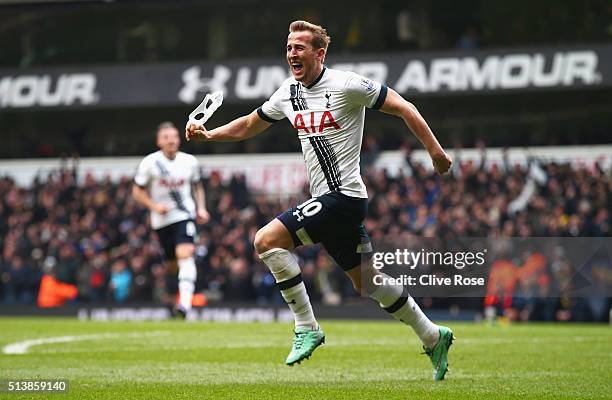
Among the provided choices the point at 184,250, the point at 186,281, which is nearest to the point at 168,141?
the point at 184,250

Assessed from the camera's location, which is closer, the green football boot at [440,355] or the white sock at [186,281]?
the green football boot at [440,355]

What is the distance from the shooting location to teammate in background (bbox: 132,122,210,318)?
14.6m

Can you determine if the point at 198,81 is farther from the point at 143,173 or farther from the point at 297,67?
the point at 297,67

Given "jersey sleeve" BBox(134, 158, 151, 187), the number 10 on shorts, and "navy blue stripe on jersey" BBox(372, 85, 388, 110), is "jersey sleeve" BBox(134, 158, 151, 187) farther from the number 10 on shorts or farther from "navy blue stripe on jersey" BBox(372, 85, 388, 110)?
"navy blue stripe on jersey" BBox(372, 85, 388, 110)

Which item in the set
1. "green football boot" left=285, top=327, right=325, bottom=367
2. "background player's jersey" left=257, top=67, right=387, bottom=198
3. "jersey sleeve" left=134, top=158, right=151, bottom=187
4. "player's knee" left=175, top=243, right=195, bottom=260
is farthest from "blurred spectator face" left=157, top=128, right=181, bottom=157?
"green football boot" left=285, top=327, right=325, bottom=367

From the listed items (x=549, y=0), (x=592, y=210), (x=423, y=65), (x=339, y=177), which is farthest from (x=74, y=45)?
(x=339, y=177)

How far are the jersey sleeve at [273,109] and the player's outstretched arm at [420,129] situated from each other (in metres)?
0.88

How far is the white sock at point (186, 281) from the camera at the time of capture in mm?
14205

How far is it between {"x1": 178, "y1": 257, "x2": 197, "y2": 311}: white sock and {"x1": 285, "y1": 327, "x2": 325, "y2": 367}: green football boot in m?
6.26

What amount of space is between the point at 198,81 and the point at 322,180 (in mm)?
21824

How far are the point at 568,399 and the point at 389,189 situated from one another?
1761 centimetres

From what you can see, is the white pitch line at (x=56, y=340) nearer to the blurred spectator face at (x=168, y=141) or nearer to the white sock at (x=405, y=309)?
the blurred spectator face at (x=168, y=141)

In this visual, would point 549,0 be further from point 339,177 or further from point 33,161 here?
point 339,177

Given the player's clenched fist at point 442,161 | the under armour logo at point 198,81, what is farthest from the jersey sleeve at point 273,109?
→ the under armour logo at point 198,81
